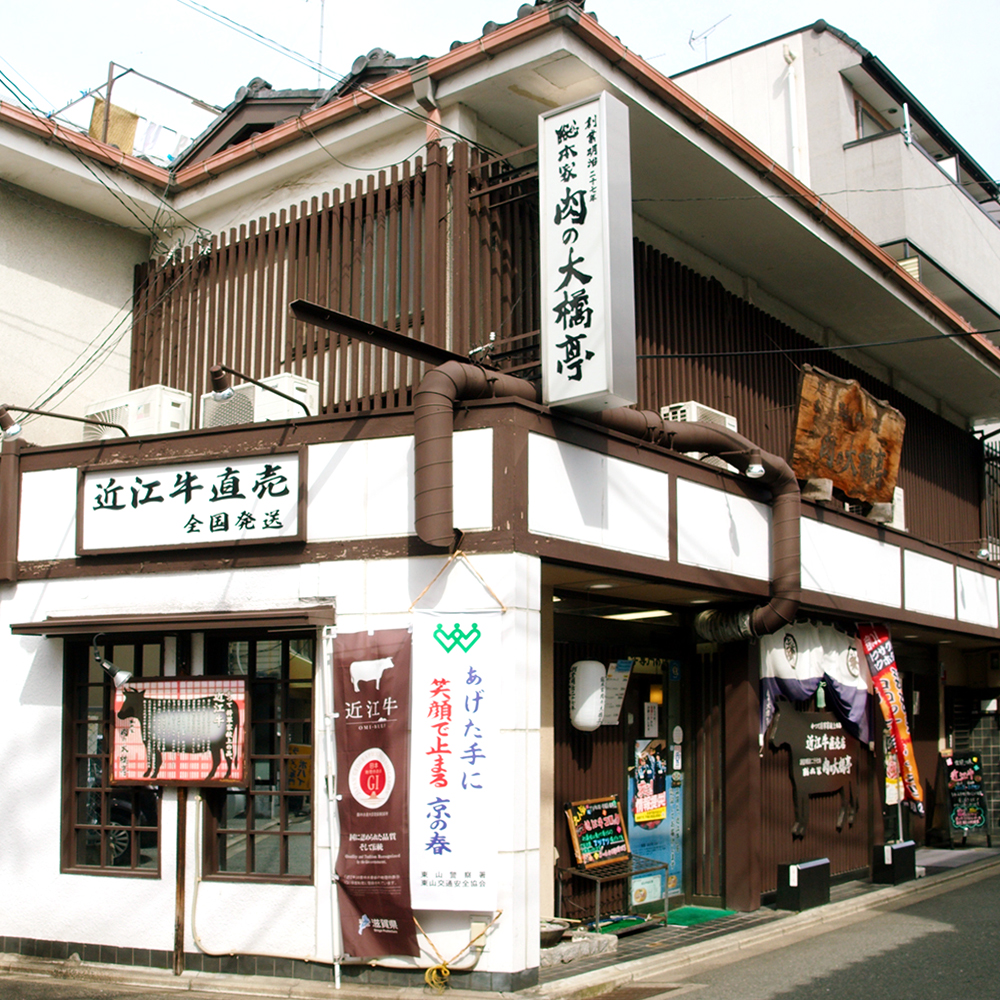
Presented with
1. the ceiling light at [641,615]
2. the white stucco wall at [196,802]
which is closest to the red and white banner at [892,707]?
the ceiling light at [641,615]

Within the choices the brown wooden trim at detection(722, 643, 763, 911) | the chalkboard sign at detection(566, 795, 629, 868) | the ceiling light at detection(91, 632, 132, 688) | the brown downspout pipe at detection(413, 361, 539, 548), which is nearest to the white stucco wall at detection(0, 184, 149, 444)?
the ceiling light at detection(91, 632, 132, 688)

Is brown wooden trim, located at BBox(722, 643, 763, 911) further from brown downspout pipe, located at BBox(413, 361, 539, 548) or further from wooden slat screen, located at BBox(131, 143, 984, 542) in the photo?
brown downspout pipe, located at BBox(413, 361, 539, 548)

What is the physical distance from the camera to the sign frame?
10117mm

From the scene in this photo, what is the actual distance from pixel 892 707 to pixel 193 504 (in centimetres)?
1035

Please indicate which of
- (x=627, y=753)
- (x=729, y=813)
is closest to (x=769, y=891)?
(x=729, y=813)

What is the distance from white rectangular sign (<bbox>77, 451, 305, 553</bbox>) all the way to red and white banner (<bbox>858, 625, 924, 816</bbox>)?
30.4ft

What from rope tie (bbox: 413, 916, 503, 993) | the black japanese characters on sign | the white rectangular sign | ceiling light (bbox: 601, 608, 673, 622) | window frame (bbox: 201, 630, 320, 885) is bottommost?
rope tie (bbox: 413, 916, 503, 993)

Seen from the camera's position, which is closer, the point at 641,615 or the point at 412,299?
the point at 412,299

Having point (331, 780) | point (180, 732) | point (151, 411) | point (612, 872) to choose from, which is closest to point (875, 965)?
point (612, 872)

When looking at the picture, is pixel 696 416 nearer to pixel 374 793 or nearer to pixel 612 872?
pixel 612 872

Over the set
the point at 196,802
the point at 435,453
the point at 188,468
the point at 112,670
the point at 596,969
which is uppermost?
the point at 188,468

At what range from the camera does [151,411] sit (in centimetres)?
1184

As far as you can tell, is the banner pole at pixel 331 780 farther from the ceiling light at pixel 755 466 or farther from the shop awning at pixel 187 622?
the ceiling light at pixel 755 466

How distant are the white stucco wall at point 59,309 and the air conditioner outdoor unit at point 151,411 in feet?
5.35
